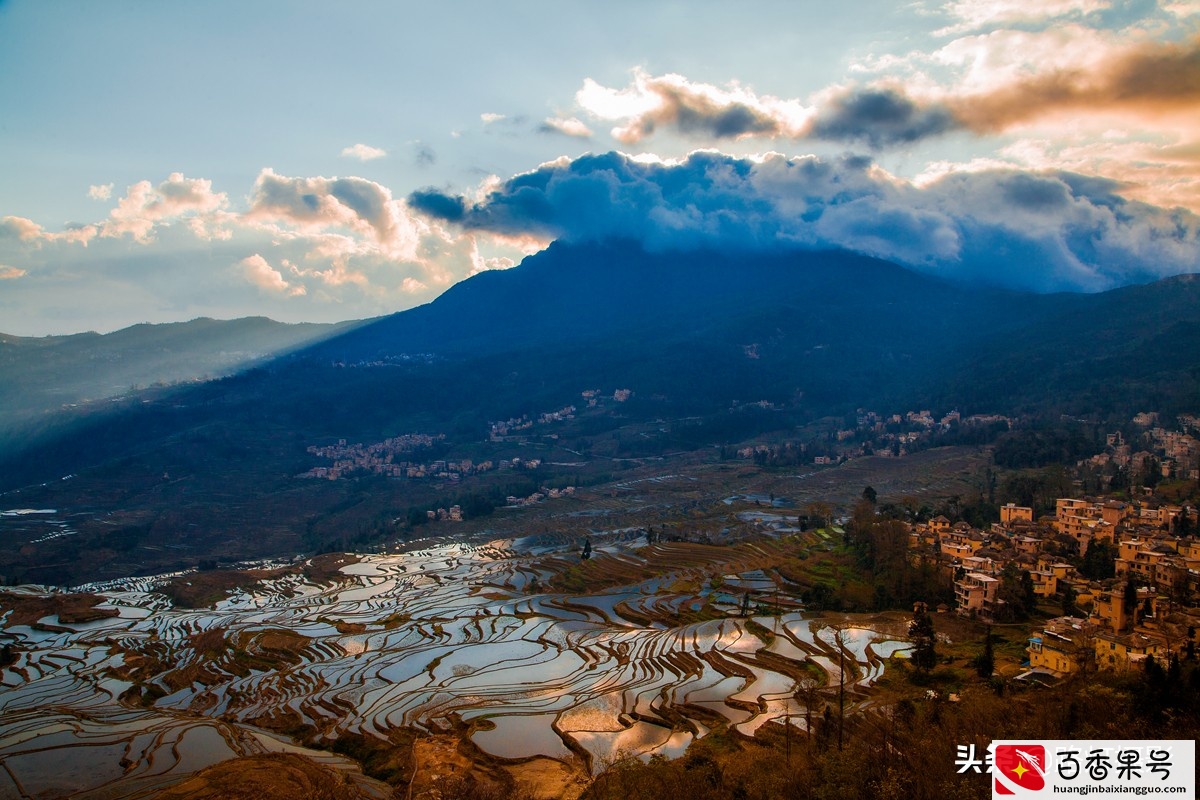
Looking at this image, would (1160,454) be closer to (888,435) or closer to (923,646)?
(888,435)

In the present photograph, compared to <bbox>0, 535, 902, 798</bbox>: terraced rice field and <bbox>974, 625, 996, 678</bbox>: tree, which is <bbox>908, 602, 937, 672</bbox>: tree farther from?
<bbox>974, 625, 996, 678</bbox>: tree

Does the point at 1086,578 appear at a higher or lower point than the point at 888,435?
higher

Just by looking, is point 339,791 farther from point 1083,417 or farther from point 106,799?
point 1083,417

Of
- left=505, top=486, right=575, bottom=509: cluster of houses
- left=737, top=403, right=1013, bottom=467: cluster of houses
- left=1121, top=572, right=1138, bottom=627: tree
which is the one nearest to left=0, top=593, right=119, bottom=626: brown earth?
left=505, top=486, right=575, bottom=509: cluster of houses

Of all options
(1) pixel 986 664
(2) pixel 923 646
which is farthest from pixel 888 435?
(1) pixel 986 664

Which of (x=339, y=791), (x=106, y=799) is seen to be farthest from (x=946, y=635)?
(x=106, y=799)

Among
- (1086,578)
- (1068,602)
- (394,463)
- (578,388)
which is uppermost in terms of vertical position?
(578,388)

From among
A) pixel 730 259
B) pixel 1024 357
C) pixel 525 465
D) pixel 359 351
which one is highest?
pixel 730 259

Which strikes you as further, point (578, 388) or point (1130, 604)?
point (578, 388)
